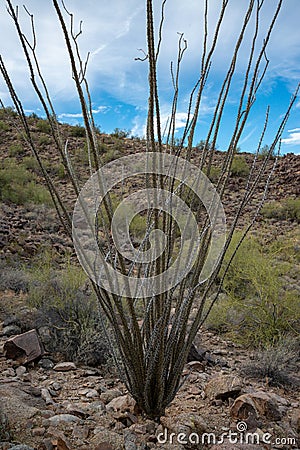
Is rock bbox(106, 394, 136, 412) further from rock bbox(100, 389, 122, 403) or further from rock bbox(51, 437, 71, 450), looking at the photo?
rock bbox(51, 437, 71, 450)

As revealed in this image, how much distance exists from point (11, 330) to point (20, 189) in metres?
8.14

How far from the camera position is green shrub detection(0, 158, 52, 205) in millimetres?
11305

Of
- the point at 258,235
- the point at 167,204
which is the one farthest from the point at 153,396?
the point at 258,235

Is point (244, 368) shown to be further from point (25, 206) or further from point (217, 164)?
point (217, 164)

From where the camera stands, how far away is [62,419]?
7.25 feet

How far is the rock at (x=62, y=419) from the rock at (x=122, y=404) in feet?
0.97

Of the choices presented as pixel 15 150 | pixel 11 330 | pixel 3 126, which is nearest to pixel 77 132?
pixel 3 126

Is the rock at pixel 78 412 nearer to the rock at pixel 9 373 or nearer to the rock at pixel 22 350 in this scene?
the rock at pixel 9 373

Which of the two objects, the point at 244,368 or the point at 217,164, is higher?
the point at 217,164

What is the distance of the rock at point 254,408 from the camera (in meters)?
2.42

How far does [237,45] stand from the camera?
2158 mm

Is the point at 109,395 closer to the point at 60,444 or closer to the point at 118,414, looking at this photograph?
the point at 118,414

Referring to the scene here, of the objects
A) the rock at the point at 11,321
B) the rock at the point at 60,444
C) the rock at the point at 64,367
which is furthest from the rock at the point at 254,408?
the rock at the point at 11,321

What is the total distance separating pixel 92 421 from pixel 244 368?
1.75 meters
